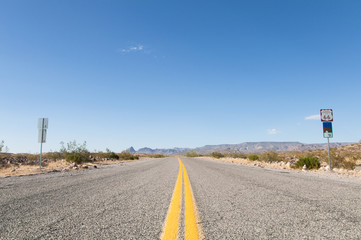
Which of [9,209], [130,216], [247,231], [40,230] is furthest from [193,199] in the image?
[9,209]

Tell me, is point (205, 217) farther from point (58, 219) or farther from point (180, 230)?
point (58, 219)

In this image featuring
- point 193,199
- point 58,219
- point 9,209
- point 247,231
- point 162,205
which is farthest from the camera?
point 193,199

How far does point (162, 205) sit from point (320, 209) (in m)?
2.41

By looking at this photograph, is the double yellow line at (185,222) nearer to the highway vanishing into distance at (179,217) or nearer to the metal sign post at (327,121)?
the highway vanishing into distance at (179,217)

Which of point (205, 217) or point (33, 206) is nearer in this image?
point (205, 217)

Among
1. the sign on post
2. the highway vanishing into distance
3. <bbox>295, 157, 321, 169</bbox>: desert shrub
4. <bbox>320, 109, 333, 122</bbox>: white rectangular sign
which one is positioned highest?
<bbox>320, 109, 333, 122</bbox>: white rectangular sign

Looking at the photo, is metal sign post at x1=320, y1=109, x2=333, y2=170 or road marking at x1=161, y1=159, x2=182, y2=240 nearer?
road marking at x1=161, y1=159, x2=182, y2=240

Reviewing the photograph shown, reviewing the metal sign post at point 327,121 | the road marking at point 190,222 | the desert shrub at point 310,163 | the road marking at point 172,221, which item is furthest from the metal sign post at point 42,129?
the metal sign post at point 327,121

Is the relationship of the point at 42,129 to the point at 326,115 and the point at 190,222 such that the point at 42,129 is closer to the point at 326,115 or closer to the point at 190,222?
the point at 190,222

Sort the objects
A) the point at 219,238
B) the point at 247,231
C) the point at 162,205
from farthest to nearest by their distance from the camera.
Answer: the point at 162,205, the point at 247,231, the point at 219,238

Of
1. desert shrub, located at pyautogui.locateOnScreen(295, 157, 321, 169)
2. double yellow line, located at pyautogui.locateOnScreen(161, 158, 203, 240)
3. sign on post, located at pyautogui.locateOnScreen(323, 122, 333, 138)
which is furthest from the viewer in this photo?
desert shrub, located at pyautogui.locateOnScreen(295, 157, 321, 169)

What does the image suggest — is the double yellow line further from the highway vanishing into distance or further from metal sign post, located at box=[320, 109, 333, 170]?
metal sign post, located at box=[320, 109, 333, 170]

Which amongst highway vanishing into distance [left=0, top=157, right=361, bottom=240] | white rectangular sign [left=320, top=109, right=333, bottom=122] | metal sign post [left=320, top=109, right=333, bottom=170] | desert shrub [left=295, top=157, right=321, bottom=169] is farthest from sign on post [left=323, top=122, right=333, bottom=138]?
highway vanishing into distance [left=0, top=157, right=361, bottom=240]

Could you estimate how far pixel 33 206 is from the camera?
3.17 meters
